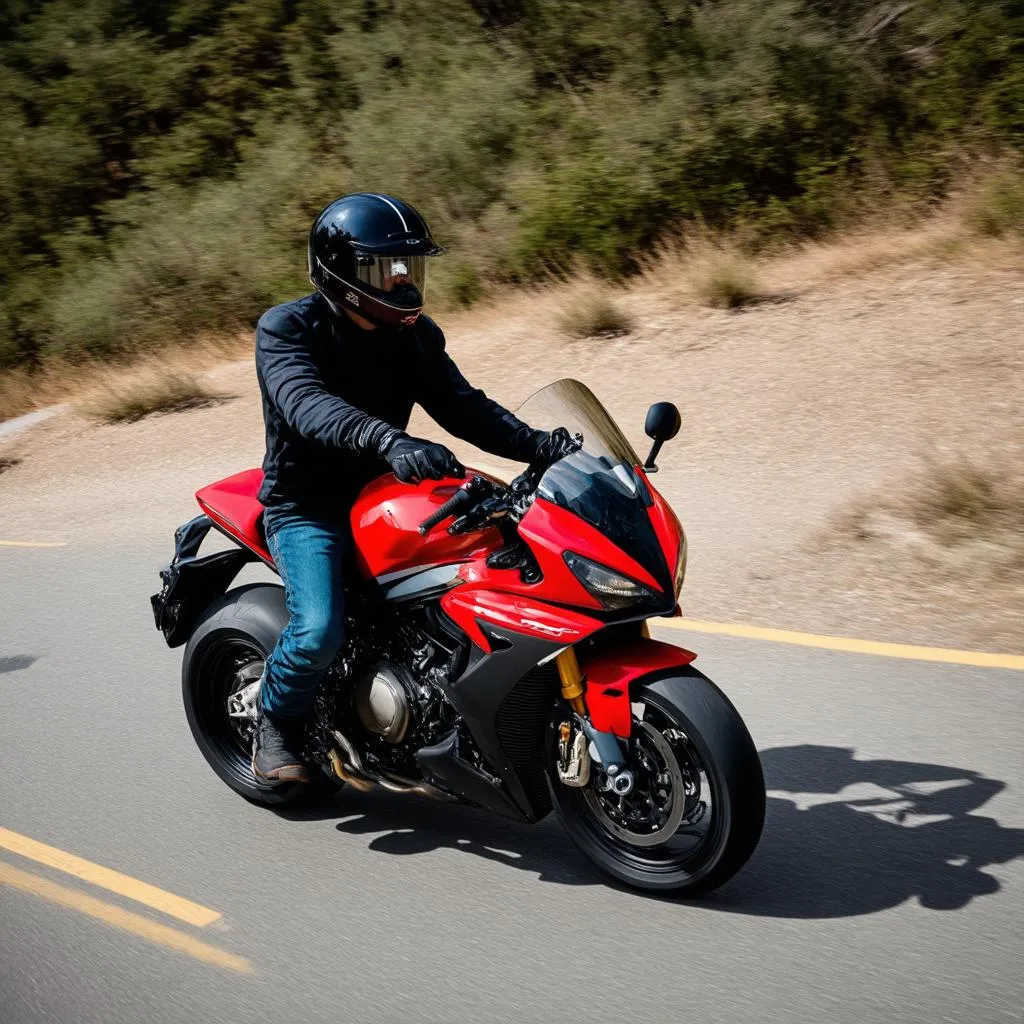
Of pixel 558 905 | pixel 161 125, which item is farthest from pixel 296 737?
pixel 161 125

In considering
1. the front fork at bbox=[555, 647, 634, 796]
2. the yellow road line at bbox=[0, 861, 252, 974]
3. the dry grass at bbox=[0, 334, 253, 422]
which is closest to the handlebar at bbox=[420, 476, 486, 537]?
the front fork at bbox=[555, 647, 634, 796]

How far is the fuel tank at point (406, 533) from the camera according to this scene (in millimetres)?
3902

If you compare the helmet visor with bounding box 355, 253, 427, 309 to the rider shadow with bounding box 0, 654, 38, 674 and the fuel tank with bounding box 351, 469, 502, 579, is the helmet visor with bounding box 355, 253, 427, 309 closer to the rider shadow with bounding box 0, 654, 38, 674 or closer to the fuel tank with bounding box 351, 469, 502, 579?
the fuel tank with bounding box 351, 469, 502, 579

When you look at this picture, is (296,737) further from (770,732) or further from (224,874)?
(770,732)

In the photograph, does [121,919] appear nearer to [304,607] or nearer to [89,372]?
[304,607]

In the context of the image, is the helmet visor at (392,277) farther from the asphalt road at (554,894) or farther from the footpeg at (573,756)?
the asphalt road at (554,894)

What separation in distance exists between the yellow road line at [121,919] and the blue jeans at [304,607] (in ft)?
2.48

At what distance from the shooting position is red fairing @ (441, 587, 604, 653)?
3561 millimetres

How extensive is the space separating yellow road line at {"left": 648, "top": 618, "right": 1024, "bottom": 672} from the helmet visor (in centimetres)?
267

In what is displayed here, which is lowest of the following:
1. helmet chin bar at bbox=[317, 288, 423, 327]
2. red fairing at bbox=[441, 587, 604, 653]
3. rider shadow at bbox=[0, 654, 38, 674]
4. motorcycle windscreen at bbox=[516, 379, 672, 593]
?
rider shadow at bbox=[0, 654, 38, 674]

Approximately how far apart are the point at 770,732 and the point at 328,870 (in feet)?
5.72

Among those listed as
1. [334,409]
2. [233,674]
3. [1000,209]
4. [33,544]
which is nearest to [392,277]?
[334,409]

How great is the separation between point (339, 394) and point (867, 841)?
219cm

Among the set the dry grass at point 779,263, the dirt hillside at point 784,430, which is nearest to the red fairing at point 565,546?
the dirt hillside at point 784,430
